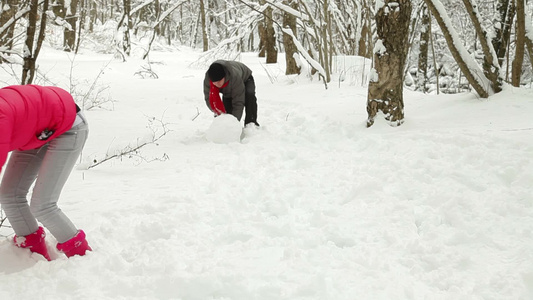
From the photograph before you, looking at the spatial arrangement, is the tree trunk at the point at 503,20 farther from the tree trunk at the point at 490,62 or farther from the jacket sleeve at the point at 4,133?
the jacket sleeve at the point at 4,133

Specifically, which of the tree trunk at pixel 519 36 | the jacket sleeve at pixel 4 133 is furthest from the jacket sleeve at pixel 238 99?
the tree trunk at pixel 519 36

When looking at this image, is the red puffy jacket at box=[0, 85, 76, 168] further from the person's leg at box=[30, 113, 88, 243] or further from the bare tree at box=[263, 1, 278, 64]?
the bare tree at box=[263, 1, 278, 64]

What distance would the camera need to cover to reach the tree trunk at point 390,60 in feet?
14.9

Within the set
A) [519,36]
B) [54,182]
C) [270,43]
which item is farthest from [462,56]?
[270,43]

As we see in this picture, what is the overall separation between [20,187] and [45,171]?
179mm

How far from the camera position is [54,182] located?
7.20ft

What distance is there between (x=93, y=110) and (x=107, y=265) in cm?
509

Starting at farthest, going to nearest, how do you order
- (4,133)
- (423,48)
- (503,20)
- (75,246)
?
(423,48), (503,20), (75,246), (4,133)

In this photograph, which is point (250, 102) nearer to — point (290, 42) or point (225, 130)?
point (225, 130)

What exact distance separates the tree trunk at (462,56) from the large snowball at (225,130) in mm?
2748

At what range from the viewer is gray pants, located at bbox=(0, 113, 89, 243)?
7.11 feet

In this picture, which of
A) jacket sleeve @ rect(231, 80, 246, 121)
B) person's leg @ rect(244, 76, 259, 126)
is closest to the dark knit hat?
jacket sleeve @ rect(231, 80, 246, 121)

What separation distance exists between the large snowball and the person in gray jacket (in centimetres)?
23

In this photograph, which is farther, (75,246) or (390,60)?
(390,60)
